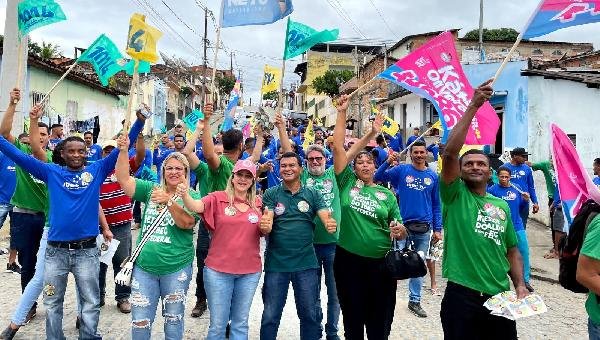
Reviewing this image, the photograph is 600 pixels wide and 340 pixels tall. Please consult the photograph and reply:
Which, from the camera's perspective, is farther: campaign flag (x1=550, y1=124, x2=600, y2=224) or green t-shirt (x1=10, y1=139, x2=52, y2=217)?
green t-shirt (x1=10, y1=139, x2=52, y2=217)

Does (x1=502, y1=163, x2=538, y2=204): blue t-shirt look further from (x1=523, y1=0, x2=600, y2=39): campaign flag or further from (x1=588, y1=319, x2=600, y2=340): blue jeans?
(x1=588, y1=319, x2=600, y2=340): blue jeans

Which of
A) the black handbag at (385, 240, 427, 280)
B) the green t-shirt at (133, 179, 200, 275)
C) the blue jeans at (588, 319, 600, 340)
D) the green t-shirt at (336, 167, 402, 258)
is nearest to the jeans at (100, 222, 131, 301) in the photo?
the green t-shirt at (133, 179, 200, 275)

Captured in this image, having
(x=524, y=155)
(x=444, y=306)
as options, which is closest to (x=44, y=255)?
(x=444, y=306)

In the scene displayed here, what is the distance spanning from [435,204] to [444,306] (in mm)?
3167

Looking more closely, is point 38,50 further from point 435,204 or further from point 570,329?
point 570,329

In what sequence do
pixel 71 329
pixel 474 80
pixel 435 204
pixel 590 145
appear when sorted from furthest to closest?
pixel 474 80 < pixel 590 145 < pixel 435 204 < pixel 71 329

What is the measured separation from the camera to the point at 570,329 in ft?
19.7

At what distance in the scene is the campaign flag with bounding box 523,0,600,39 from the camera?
157 inches

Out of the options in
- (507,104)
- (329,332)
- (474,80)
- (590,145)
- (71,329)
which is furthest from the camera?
(474,80)

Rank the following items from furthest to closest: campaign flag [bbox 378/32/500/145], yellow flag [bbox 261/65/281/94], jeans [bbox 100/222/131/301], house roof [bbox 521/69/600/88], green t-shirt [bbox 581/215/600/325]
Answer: house roof [bbox 521/69/600/88] < yellow flag [bbox 261/65/281/94] < jeans [bbox 100/222/131/301] < campaign flag [bbox 378/32/500/145] < green t-shirt [bbox 581/215/600/325]

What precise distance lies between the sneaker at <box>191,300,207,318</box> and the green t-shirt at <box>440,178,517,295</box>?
3190 mm

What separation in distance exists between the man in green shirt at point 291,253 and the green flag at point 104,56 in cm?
373

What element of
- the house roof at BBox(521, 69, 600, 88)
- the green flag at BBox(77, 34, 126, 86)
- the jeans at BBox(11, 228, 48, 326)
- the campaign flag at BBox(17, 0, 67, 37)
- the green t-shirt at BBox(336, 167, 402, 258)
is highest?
the house roof at BBox(521, 69, 600, 88)

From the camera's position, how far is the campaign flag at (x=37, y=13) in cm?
586
